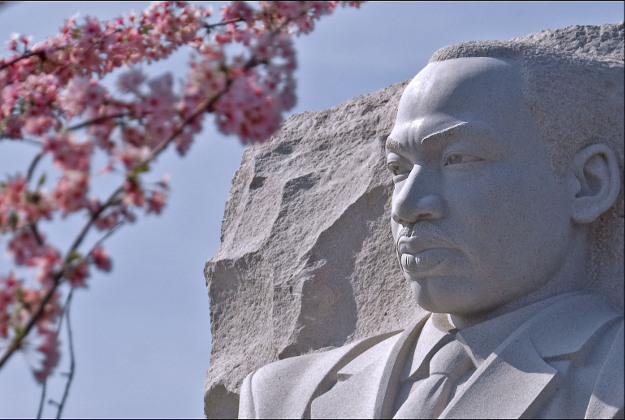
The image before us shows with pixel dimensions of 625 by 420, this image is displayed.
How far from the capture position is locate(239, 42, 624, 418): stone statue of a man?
3709 millimetres

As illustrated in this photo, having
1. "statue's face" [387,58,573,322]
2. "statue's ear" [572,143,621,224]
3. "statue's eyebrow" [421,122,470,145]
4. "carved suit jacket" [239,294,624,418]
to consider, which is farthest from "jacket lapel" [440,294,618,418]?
"statue's eyebrow" [421,122,470,145]

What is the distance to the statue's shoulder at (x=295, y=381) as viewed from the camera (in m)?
3.94

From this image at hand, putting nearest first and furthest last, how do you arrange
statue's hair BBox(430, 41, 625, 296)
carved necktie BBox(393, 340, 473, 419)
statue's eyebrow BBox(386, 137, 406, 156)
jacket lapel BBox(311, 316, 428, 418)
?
carved necktie BBox(393, 340, 473, 419) < jacket lapel BBox(311, 316, 428, 418) < statue's hair BBox(430, 41, 625, 296) < statue's eyebrow BBox(386, 137, 406, 156)

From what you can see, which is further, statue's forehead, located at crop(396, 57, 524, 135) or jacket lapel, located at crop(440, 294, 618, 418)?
statue's forehead, located at crop(396, 57, 524, 135)

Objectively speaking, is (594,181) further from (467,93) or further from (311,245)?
(311,245)

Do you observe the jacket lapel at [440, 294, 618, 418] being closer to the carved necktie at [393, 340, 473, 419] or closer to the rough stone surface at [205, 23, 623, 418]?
the carved necktie at [393, 340, 473, 419]

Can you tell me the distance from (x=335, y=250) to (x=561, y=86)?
3.47ft

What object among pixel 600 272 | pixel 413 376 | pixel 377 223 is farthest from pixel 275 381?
pixel 600 272

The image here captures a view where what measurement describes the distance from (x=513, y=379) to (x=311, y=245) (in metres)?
1.21

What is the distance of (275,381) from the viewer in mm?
4043

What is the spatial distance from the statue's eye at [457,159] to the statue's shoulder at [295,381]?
579 millimetres

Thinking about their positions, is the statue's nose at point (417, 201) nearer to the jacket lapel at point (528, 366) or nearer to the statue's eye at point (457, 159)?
the statue's eye at point (457, 159)

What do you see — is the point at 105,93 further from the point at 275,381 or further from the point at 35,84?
the point at 275,381

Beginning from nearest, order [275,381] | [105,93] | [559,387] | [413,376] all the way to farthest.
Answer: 1. [105,93]
2. [559,387]
3. [413,376]
4. [275,381]
